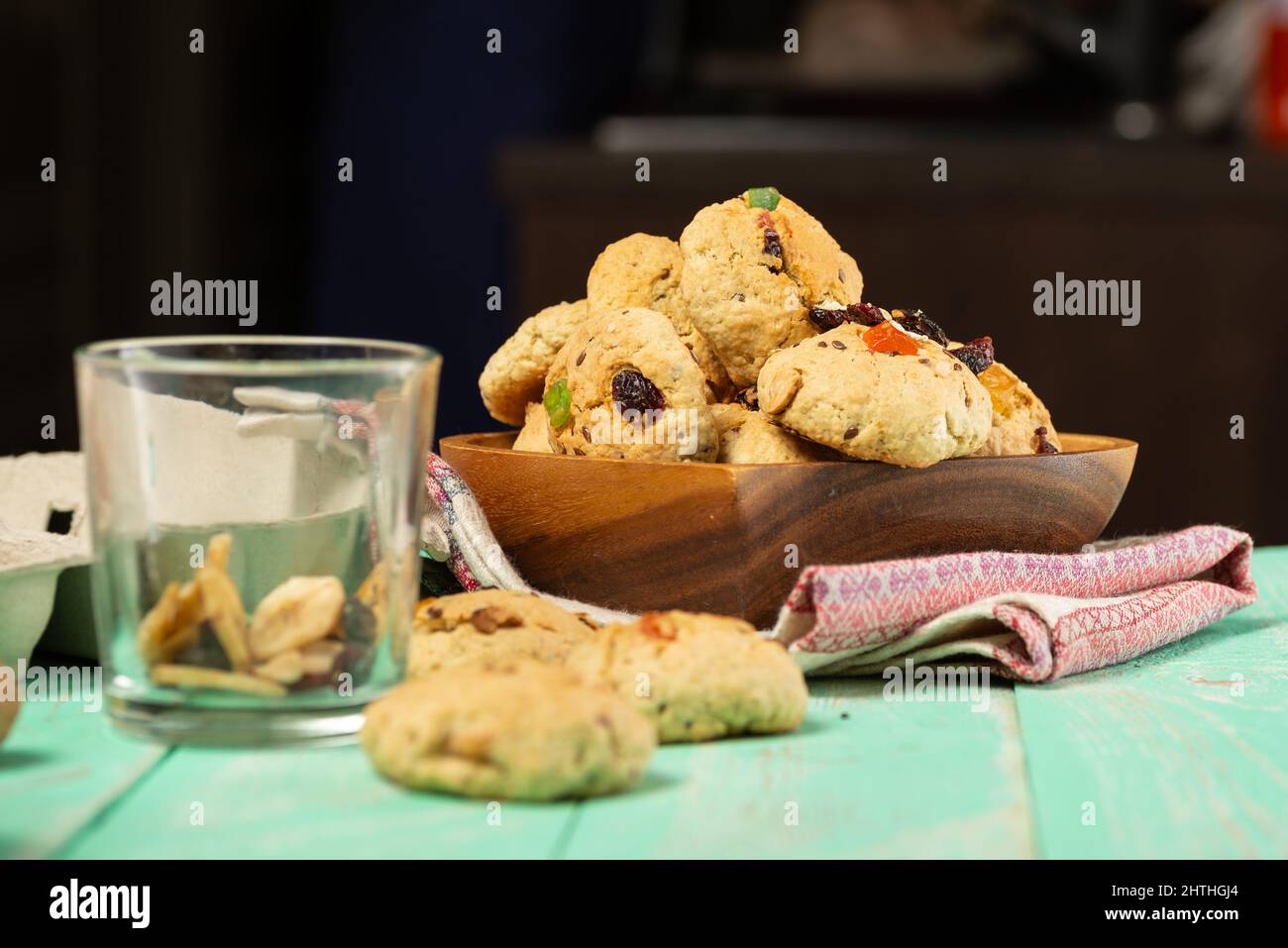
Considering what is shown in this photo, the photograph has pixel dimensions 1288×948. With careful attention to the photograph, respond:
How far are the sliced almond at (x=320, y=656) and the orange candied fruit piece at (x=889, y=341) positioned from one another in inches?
17.1

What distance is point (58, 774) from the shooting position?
75cm

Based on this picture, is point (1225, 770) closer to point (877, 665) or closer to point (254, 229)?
point (877, 665)

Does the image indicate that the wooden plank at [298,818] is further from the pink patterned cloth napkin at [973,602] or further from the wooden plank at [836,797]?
the pink patterned cloth napkin at [973,602]

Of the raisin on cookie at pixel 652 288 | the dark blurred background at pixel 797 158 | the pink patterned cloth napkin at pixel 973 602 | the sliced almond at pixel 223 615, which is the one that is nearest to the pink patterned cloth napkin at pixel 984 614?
the pink patterned cloth napkin at pixel 973 602

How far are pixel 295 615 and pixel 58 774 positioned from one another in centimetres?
13

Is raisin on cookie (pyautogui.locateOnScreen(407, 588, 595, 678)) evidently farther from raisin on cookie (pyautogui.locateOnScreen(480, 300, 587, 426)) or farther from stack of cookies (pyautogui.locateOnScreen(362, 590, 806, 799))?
raisin on cookie (pyautogui.locateOnScreen(480, 300, 587, 426))

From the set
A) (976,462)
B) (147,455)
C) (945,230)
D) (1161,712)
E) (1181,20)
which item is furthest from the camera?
(1181,20)

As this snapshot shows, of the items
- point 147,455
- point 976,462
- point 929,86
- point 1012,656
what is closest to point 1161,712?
point 1012,656

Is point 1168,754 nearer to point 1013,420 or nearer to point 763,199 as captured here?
point 1013,420

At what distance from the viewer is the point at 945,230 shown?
3121 mm

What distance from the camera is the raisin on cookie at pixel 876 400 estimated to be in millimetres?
995

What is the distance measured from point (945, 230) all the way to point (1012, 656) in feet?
7.41

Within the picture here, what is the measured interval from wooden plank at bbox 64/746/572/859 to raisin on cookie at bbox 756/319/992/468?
375mm

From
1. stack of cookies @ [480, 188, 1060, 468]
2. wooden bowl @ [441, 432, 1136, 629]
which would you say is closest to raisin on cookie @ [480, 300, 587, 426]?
stack of cookies @ [480, 188, 1060, 468]
